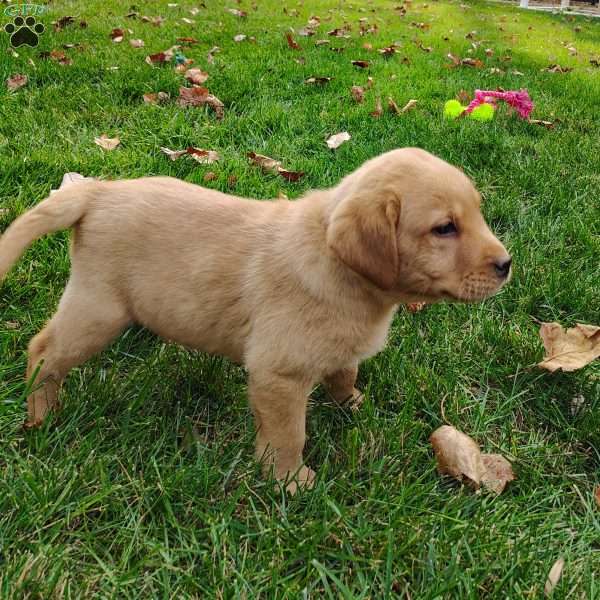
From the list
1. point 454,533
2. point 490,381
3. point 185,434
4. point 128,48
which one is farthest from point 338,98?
point 454,533

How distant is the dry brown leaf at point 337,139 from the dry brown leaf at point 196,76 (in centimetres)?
141

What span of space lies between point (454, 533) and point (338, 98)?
169 inches

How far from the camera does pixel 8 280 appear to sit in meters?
2.78

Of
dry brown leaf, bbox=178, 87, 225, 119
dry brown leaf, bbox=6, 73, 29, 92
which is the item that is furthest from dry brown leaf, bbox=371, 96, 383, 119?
dry brown leaf, bbox=6, 73, 29, 92

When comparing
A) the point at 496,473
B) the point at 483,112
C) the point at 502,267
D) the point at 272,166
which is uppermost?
the point at 502,267

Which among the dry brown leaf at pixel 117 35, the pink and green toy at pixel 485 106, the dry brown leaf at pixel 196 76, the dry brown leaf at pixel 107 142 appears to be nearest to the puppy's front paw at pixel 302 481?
the dry brown leaf at pixel 107 142

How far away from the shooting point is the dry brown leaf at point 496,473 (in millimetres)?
2096

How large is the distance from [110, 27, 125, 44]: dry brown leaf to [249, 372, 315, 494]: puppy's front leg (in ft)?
17.2

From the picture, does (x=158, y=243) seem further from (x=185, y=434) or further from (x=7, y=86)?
(x=7, y=86)

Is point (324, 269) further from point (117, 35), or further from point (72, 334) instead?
point (117, 35)

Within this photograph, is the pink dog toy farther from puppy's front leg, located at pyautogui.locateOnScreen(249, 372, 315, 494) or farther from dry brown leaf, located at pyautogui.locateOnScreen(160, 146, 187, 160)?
puppy's front leg, located at pyautogui.locateOnScreen(249, 372, 315, 494)

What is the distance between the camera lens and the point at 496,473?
7.06 feet

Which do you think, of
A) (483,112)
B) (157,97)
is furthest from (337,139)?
(157,97)

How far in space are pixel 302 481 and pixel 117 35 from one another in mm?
5715
